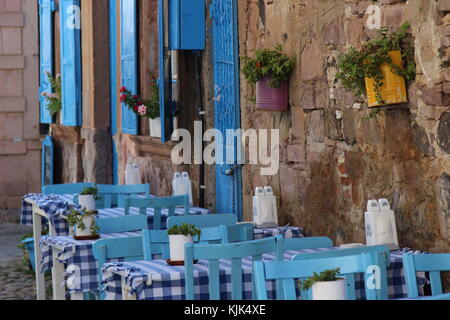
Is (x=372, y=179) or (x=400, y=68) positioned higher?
(x=400, y=68)

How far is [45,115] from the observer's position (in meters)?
13.1

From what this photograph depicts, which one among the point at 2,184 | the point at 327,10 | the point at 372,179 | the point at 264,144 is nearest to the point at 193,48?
the point at 264,144

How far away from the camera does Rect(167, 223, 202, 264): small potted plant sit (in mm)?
4867

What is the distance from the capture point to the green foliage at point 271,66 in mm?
6293

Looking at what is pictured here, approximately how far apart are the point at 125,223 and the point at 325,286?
2.75 metres

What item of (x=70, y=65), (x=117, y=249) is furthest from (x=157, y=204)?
(x=70, y=65)

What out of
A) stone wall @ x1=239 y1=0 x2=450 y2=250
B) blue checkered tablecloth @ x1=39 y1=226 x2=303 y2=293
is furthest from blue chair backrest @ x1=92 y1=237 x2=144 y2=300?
stone wall @ x1=239 y1=0 x2=450 y2=250

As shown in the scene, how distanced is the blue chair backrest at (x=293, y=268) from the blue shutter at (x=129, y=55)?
5859 millimetres

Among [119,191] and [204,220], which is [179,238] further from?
[119,191]

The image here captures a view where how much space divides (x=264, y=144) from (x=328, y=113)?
1.03m

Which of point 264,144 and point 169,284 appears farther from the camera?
point 264,144

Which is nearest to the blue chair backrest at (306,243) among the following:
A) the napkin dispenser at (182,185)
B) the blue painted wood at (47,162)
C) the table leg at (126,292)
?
the table leg at (126,292)

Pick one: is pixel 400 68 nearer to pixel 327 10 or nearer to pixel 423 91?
pixel 423 91

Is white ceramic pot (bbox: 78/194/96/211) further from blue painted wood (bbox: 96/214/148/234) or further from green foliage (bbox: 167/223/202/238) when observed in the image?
green foliage (bbox: 167/223/202/238)
